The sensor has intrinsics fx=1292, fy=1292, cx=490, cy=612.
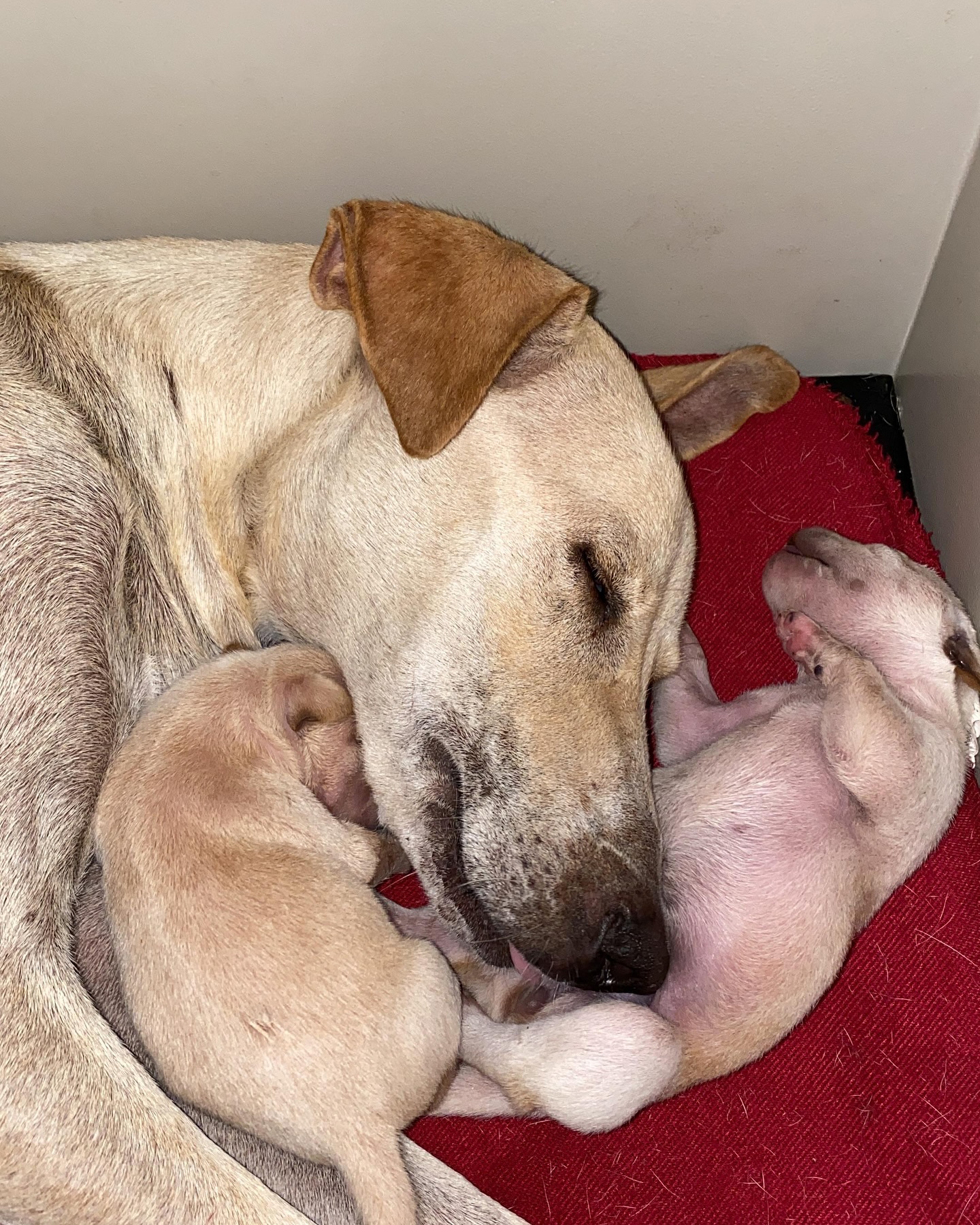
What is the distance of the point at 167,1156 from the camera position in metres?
2.20

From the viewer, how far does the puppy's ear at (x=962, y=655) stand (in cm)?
311

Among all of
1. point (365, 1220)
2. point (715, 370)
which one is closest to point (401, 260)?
point (715, 370)

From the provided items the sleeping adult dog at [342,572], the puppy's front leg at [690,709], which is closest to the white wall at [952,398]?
the puppy's front leg at [690,709]

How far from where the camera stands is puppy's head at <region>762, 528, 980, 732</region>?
312cm

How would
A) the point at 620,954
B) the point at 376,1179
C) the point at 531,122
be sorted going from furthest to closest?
the point at 531,122
the point at 620,954
the point at 376,1179

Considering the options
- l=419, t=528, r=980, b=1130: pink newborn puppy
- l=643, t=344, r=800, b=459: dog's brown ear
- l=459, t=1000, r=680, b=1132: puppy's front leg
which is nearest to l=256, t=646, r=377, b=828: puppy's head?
l=419, t=528, r=980, b=1130: pink newborn puppy

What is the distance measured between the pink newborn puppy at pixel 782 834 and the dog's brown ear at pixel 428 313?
3.71ft

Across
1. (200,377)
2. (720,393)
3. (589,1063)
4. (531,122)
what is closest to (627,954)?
(589,1063)

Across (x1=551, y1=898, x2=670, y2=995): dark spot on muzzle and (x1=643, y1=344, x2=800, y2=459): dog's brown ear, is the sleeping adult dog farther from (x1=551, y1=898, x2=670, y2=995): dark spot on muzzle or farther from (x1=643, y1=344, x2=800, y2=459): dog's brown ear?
(x1=643, y1=344, x2=800, y2=459): dog's brown ear

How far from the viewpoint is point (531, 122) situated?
325cm

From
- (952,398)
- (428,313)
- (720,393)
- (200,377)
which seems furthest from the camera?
(952,398)

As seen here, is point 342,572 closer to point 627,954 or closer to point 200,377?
point 200,377

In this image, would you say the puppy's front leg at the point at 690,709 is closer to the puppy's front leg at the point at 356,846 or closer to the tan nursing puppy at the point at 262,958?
the puppy's front leg at the point at 356,846

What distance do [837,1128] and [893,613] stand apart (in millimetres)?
1227
